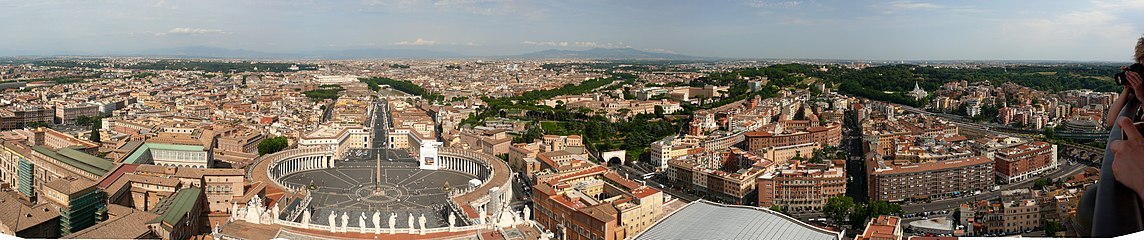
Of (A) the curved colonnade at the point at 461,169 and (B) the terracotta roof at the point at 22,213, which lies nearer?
(B) the terracotta roof at the point at 22,213

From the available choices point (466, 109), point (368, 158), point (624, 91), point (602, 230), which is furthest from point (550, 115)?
point (602, 230)

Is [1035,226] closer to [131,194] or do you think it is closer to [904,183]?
[904,183]

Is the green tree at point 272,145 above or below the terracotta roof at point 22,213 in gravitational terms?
below

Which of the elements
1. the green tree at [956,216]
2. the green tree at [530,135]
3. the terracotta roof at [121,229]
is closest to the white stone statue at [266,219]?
the terracotta roof at [121,229]

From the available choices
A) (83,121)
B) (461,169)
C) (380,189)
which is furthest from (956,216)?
(83,121)

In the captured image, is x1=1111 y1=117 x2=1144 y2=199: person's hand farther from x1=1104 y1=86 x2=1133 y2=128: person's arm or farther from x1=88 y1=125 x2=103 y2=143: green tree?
x1=88 y1=125 x2=103 y2=143: green tree

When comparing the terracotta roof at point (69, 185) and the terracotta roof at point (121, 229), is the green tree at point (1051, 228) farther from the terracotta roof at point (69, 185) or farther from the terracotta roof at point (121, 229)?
the terracotta roof at point (69, 185)
